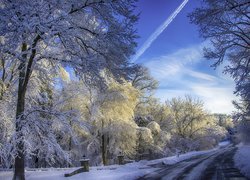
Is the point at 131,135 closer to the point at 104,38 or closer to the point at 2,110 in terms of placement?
the point at 2,110

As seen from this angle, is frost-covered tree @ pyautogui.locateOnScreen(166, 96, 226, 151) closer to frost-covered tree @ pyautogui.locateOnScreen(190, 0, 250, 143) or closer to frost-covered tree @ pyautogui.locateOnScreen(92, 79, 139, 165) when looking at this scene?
frost-covered tree @ pyautogui.locateOnScreen(92, 79, 139, 165)

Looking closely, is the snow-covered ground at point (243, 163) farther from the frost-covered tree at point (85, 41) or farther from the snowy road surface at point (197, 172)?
the frost-covered tree at point (85, 41)

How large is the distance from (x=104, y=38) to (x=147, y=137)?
2423 centimetres

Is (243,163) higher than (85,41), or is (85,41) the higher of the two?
(85,41)

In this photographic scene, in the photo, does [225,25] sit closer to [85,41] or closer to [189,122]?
[85,41]

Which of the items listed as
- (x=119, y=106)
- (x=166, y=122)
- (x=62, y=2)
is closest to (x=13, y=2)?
(x=62, y=2)

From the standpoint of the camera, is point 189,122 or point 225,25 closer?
point 225,25

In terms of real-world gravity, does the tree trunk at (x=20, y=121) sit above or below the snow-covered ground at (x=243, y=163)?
above

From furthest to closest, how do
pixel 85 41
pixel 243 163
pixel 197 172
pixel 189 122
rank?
pixel 189 122, pixel 243 163, pixel 197 172, pixel 85 41

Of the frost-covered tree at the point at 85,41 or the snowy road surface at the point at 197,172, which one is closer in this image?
the frost-covered tree at the point at 85,41

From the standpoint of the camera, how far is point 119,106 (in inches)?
1115

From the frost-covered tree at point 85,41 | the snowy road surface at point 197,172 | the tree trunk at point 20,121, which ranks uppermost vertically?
the frost-covered tree at point 85,41

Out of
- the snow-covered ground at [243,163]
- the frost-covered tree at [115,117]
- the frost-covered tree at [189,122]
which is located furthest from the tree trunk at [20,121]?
the frost-covered tree at [189,122]

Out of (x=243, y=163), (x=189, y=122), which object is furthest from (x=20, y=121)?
(x=189, y=122)
